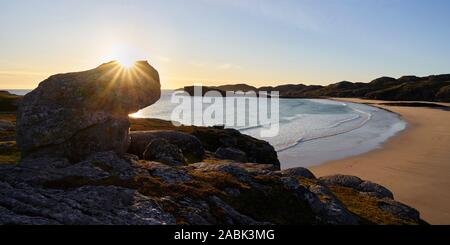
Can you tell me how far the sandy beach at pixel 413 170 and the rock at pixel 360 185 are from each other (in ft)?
12.0

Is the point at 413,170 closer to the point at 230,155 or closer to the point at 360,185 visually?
the point at 360,185

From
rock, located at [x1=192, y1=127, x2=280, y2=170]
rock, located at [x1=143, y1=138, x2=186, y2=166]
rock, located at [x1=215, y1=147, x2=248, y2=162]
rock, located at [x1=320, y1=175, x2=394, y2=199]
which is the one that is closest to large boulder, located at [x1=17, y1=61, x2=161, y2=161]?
rock, located at [x1=143, y1=138, x2=186, y2=166]

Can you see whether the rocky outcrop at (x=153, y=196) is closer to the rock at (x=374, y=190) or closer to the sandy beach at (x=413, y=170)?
the rock at (x=374, y=190)

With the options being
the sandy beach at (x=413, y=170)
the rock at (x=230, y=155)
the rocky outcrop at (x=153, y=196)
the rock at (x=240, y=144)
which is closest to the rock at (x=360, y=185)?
the sandy beach at (x=413, y=170)

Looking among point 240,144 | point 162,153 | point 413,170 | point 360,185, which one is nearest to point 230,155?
point 240,144

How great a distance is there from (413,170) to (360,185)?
19.8m

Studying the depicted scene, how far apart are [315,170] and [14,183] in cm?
3705

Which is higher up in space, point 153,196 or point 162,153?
point 162,153

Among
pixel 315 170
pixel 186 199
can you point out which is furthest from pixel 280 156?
pixel 186 199

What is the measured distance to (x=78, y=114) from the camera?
17.7 m

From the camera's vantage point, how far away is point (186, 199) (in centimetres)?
1370

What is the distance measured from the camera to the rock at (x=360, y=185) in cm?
2622

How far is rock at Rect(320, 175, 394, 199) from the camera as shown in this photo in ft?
86.0

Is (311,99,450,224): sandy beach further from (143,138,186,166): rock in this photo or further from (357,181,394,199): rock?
(143,138,186,166): rock
